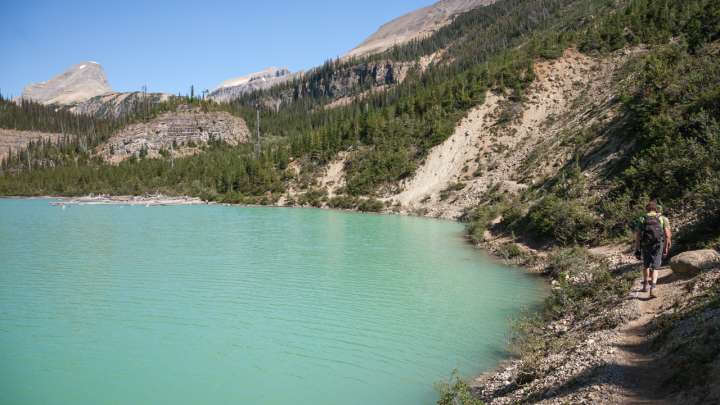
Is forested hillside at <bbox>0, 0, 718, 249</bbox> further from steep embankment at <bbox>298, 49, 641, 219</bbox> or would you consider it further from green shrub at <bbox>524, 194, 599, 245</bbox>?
steep embankment at <bbox>298, 49, 641, 219</bbox>

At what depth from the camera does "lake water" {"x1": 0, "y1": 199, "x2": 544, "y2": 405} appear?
1077cm

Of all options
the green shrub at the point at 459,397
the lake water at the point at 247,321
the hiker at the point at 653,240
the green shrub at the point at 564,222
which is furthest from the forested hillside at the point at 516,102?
the green shrub at the point at 459,397

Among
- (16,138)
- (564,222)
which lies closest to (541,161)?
(564,222)

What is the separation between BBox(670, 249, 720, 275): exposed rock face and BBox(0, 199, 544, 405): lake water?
4972 mm

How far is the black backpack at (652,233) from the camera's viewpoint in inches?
482

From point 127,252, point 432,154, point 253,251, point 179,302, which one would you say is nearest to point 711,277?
point 179,302

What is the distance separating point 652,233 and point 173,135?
133 metres

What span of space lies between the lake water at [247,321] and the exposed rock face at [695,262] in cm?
497

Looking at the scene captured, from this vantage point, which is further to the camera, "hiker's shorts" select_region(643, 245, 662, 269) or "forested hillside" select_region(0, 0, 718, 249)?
"forested hillside" select_region(0, 0, 718, 249)

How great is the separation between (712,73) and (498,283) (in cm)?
1824

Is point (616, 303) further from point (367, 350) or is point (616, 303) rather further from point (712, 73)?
point (712, 73)

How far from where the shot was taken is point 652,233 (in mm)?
12352

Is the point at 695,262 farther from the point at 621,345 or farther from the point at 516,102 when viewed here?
the point at 516,102

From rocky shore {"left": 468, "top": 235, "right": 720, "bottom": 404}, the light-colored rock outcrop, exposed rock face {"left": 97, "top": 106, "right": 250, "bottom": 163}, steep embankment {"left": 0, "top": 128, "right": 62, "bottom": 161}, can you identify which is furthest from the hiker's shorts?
steep embankment {"left": 0, "top": 128, "right": 62, "bottom": 161}
